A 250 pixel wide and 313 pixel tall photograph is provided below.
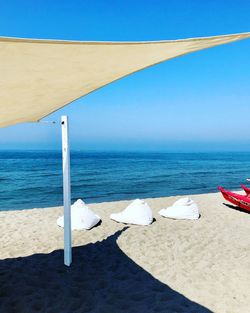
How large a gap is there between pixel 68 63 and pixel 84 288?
3.00 meters

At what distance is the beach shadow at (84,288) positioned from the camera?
374 cm

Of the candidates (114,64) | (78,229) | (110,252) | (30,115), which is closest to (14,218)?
(78,229)

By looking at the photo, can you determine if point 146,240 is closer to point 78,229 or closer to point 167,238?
point 167,238

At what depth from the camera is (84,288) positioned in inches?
165

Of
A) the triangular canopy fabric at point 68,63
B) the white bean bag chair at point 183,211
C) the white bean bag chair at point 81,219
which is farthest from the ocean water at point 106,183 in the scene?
the triangular canopy fabric at point 68,63

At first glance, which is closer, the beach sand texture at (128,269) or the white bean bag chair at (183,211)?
the beach sand texture at (128,269)

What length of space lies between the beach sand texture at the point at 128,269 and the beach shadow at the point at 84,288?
1 cm

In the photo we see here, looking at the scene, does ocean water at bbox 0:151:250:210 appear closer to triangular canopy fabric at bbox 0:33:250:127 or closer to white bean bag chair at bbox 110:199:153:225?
white bean bag chair at bbox 110:199:153:225

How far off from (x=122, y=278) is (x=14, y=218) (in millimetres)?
4853

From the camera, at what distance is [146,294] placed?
13.4ft

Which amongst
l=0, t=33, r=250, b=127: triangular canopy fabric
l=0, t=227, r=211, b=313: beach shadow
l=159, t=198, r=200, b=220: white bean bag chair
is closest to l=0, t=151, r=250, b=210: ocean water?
l=159, t=198, r=200, b=220: white bean bag chair

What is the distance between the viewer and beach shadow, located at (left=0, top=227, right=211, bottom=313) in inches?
147

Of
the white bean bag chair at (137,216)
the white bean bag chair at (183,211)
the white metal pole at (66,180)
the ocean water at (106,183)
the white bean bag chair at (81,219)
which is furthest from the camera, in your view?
the ocean water at (106,183)

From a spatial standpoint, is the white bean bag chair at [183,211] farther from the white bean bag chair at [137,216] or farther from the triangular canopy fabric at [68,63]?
the triangular canopy fabric at [68,63]
